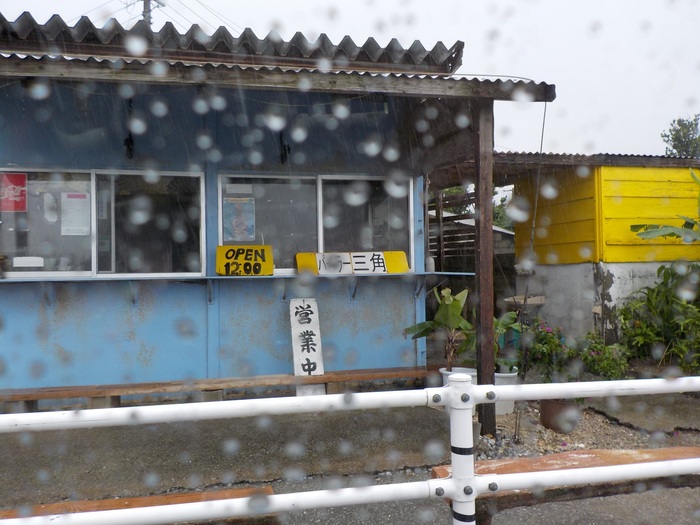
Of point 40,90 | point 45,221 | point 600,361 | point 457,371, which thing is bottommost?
point 457,371

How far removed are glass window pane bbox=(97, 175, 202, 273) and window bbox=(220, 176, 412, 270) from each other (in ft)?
1.16

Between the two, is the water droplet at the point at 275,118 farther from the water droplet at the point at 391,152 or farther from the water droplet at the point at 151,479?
the water droplet at the point at 151,479

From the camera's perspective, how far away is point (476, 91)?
438cm

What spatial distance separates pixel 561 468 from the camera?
9.23 feet

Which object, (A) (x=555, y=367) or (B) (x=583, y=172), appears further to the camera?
(B) (x=583, y=172)

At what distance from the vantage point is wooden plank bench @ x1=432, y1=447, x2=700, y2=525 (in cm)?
262

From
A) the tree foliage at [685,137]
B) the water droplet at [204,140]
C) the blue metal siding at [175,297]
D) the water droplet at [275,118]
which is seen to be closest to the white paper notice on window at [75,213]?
the blue metal siding at [175,297]

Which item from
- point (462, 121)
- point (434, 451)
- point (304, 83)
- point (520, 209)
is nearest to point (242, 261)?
point (304, 83)

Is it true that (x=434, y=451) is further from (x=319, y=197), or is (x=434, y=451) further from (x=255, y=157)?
(x=255, y=157)

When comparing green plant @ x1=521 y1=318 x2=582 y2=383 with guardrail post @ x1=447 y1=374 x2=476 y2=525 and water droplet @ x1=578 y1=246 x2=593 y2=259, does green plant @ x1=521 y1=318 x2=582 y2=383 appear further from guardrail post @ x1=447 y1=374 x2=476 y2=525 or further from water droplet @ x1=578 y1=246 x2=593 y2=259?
guardrail post @ x1=447 y1=374 x2=476 y2=525

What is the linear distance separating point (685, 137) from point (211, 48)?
63.3 ft

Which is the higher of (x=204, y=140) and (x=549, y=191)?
(x=204, y=140)

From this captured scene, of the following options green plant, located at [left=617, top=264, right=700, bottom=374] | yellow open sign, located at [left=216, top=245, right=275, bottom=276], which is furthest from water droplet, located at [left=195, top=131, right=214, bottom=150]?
green plant, located at [left=617, top=264, right=700, bottom=374]

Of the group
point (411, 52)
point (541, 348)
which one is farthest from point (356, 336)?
point (411, 52)
